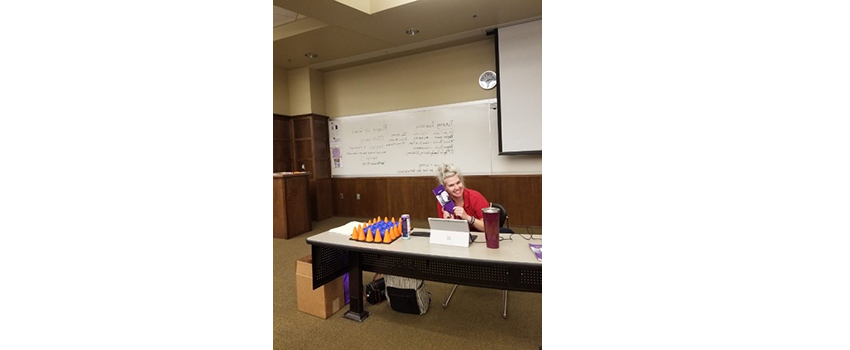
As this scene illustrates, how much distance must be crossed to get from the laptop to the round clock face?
2.97 meters

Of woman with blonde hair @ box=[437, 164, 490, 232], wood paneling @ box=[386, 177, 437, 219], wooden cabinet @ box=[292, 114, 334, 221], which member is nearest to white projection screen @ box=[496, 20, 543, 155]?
wood paneling @ box=[386, 177, 437, 219]

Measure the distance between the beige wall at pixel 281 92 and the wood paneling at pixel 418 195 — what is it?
1521 mm

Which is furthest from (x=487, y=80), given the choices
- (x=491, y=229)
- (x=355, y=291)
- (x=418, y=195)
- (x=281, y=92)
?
(x=281, y=92)

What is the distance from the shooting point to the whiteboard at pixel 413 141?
14.5 ft

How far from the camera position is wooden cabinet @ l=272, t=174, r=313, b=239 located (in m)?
3.95

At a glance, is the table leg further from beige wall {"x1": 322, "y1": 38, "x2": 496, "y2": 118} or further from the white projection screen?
beige wall {"x1": 322, "y1": 38, "x2": 496, "y2": 118}

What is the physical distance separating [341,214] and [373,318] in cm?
362

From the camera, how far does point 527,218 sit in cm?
416

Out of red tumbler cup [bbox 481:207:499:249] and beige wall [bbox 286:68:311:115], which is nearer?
red tumbler cup [bbox 481:207:499:249]

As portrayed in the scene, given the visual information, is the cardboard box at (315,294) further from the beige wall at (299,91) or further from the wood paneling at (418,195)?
the beige wall at (299,91)

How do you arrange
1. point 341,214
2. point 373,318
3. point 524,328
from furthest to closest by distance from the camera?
point 341,214
point 373,318
point 524,328
